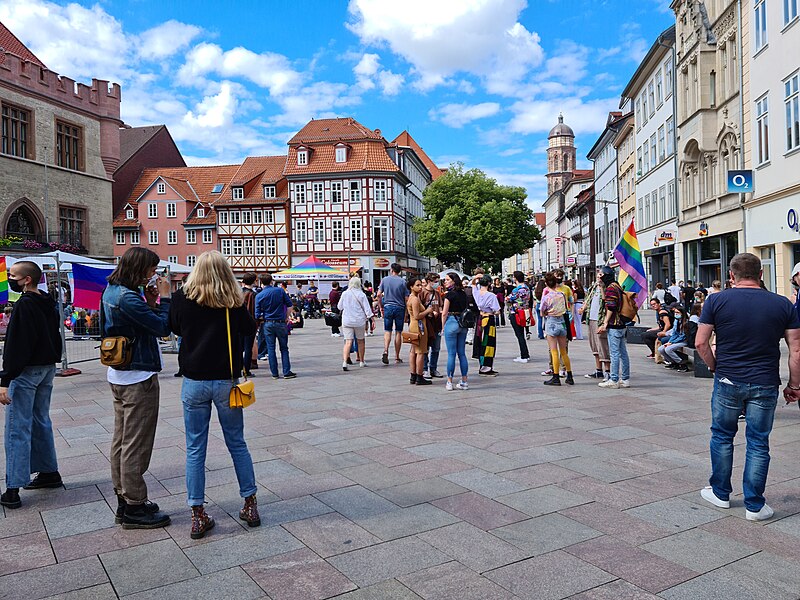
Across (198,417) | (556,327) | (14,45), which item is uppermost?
(14,45)

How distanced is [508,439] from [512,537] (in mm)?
2777

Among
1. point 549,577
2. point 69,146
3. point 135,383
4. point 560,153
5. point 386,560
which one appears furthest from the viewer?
point 560,153

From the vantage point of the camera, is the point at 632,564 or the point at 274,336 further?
the point at 274,336

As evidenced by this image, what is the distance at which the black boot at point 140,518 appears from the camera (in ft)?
15.5

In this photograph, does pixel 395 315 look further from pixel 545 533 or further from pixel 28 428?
pixel 545 533

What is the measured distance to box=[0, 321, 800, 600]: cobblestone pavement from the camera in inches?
152

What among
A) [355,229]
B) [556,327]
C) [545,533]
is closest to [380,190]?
[355,229]

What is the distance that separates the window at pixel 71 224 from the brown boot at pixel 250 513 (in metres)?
36.7

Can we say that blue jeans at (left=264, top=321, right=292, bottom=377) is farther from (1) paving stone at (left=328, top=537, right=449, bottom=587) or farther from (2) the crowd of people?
(1) paving stone at (left=328, top=537, right=449, bottom=587)

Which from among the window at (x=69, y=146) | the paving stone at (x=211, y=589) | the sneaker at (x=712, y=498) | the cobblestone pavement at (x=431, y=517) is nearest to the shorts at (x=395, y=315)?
the cobblestone pavement at (x=431, y=517)

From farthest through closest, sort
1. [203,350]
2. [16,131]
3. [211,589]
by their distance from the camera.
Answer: [16,131]
[203,350]
[211,589]

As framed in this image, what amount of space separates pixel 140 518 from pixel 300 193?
59058mm

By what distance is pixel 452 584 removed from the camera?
3.82 m

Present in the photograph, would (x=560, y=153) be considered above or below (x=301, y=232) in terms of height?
above
